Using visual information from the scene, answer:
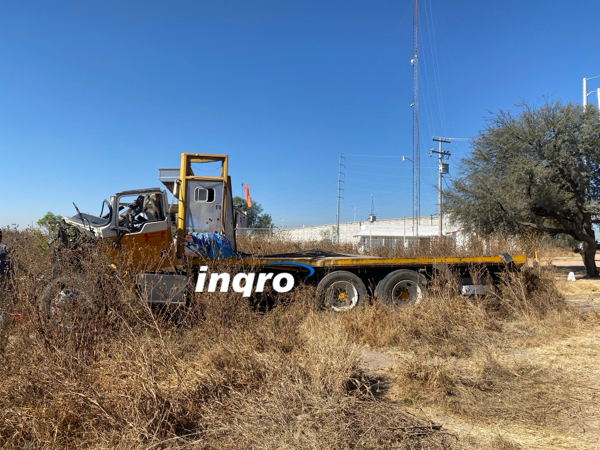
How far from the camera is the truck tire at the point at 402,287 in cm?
820

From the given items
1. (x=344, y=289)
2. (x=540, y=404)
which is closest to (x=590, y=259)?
(x=344, y=289)

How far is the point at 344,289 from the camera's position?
26.6 ft

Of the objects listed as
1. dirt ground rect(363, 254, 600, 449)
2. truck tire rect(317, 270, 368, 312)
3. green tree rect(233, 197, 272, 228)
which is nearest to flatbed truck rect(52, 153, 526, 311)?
truck tire rect(317, 270, 368, 312)

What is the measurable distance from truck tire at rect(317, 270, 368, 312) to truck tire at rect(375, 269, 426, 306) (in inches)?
14.9

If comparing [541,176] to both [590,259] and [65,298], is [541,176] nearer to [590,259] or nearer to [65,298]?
[590,259]

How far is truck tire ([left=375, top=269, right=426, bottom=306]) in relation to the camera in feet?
26.9

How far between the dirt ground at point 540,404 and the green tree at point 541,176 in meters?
11.3

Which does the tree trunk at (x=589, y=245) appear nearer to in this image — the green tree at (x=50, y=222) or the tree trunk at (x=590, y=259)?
the tree trunk at (x=590, y=259)

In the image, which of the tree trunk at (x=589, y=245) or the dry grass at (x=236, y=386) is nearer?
the dry grass at (x=236, y=386)

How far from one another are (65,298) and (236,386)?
174 cm

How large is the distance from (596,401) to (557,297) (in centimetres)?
499

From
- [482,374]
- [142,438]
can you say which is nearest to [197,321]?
[142,438]

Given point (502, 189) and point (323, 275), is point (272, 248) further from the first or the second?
point (502, 189)

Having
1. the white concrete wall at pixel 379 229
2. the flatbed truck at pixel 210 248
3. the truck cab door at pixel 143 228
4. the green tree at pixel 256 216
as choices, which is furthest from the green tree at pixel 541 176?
the green tree at pixel 256 216
